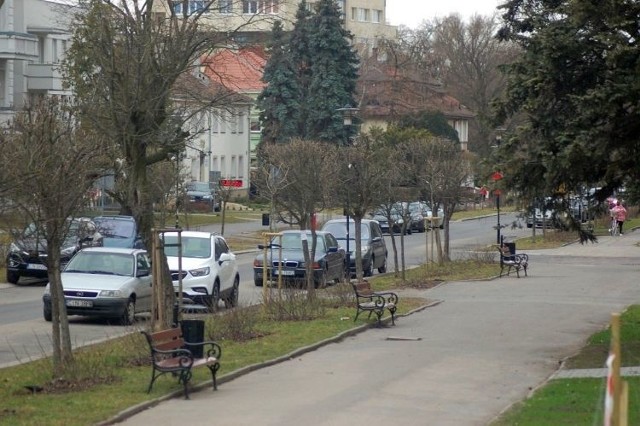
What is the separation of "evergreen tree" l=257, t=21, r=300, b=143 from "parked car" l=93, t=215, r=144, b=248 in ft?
114

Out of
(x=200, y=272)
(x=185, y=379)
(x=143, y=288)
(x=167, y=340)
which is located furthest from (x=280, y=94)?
(x=185, y=379)

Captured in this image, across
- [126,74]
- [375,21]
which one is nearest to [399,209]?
[126,74]

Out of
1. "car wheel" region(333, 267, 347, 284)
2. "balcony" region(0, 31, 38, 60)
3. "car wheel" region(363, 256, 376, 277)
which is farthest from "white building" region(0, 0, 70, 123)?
"car wheel" region(333, 267, 347, 284)

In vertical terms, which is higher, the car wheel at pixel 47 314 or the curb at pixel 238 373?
→ the car wheel at pixel 47 314

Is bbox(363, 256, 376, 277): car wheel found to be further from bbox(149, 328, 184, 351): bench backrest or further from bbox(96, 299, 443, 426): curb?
bbox(149, 328, 184, 351): bench backrest

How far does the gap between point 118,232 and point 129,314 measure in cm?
1062

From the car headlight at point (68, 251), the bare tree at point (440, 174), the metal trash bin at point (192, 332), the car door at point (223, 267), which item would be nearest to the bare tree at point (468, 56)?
the bare tree at point (440, 174)

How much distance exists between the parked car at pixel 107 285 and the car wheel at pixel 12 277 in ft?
27.4

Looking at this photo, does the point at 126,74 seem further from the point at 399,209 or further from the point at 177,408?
the point at 399,209

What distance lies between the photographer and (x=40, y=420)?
1199cm

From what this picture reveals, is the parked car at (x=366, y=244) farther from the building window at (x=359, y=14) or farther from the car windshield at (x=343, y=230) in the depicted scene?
the building window at (x=359, y=14)

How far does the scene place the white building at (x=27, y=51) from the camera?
53.2 metres

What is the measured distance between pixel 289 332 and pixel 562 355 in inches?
183

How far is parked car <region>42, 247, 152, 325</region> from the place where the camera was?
76.0 feet
